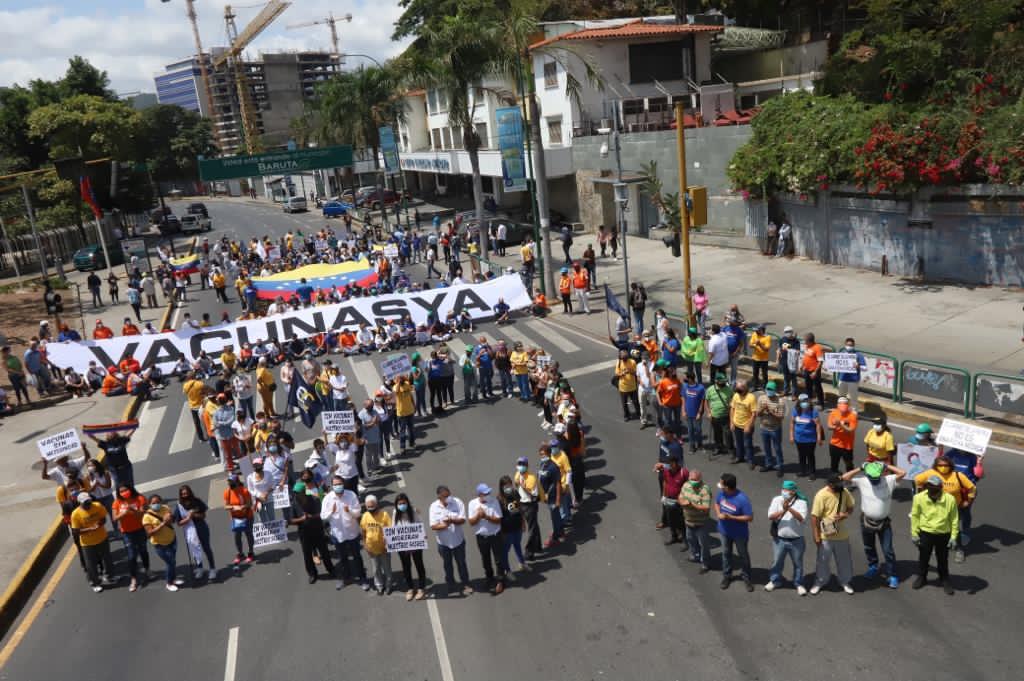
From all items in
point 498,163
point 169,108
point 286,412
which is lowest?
point 286,412

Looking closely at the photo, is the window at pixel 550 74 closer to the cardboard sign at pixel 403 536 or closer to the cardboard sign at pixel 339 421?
the cardboard sign at pixel 339 421

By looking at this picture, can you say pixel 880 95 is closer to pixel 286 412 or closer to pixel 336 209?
pixel 286 412

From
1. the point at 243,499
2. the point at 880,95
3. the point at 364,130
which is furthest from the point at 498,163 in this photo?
the point at 243,499

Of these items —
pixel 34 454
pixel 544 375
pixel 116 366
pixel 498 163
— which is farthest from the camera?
pixel 498 163

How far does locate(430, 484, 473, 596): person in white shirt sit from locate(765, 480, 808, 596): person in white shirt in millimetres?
3883

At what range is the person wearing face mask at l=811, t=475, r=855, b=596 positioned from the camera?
28.8ft

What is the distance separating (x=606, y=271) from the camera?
3150cm

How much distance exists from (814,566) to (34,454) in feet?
53.8

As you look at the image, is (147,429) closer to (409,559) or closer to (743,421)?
(409,559)

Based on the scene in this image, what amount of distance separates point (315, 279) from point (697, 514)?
23.2 m

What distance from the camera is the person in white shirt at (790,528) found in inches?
348

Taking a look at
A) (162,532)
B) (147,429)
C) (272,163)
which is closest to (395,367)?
(162,532)

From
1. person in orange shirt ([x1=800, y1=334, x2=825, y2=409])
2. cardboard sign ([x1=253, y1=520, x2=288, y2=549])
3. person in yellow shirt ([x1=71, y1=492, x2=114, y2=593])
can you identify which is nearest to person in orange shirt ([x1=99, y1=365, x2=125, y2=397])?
person in yellow shirt ([x1=71, y1=492, x2=114, y2=593])

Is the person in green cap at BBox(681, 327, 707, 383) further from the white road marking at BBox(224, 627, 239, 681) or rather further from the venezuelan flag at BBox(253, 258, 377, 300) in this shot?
the venezuelan flag at BBox(253, 258, 377, 300)
